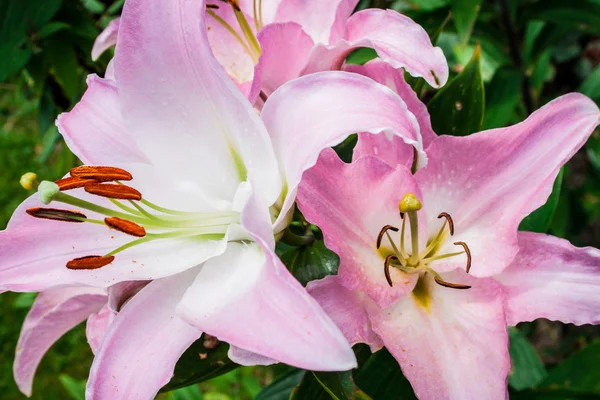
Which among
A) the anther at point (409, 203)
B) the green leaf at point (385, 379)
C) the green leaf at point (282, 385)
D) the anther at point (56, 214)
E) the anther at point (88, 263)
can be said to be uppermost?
the anther at point (56, 214)

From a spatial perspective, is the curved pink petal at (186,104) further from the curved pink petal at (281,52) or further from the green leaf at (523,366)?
the green leaf at (523,366)

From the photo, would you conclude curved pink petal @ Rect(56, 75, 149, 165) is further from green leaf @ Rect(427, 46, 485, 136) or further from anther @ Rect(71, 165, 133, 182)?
green leaf @ Rect(427, 46, 485, 136)

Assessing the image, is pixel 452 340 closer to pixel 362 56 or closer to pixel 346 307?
pixel 346 307

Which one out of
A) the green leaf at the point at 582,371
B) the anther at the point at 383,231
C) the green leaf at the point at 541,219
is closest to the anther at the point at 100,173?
the anther at the point at 383,231

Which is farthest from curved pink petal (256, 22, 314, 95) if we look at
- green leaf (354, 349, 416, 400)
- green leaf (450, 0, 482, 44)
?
green leaf (450, 0, 482, 44)

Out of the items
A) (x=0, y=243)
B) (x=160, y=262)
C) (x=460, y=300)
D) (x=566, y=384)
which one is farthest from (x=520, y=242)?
(x=566, y=384)

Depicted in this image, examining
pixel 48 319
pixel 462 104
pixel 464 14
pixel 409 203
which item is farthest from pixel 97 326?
pixel 464 14

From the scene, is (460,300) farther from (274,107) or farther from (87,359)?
(87,359)
